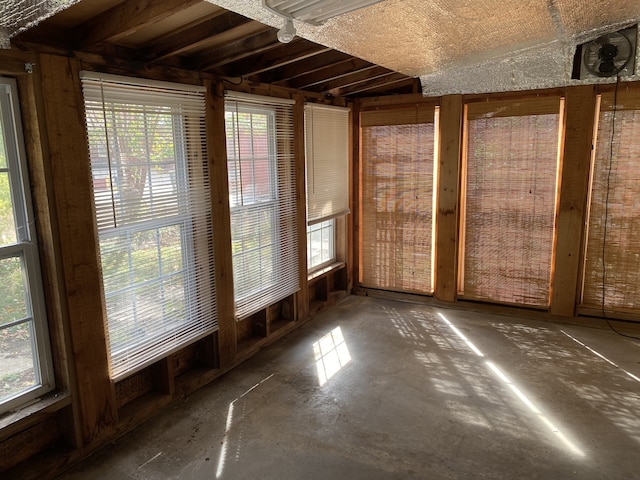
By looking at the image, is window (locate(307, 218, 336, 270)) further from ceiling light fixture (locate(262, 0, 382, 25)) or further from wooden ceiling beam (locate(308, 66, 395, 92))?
ceiling light fixture (locate(262, 0, 382, 25))

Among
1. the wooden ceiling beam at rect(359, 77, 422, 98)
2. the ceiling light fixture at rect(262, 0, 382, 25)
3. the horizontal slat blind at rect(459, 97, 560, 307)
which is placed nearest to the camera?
the ceiling light fixture at rect(262, 0, 382, 25)

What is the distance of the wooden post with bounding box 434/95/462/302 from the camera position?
4480mm

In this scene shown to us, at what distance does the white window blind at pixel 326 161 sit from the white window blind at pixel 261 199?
0.34m

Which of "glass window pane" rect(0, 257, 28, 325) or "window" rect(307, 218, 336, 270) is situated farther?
"window" rect(307, 218, 336, 270)

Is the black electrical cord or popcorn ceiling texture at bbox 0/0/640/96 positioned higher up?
popcorn ceiling texture at bbox 0/0/640/96

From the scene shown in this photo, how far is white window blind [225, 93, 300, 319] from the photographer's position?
3375 millimetres

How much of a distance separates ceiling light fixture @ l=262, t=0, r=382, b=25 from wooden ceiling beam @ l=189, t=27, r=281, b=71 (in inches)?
41.2

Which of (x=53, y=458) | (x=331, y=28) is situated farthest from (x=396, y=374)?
(x=331, y=28)

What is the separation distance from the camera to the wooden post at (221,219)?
308 centimetres

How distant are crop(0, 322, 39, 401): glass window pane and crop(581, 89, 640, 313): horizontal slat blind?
14.6 ft

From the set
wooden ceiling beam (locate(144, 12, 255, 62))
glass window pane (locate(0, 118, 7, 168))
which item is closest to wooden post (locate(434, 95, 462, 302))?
wooden ceiling beam (locate(144, 12, 255, 62))

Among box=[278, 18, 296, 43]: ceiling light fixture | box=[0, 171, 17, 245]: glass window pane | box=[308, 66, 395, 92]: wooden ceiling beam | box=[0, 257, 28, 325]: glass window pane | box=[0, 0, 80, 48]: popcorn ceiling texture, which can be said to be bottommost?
box=[0, 257, 28, 325]: glass window pane

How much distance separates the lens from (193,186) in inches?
117

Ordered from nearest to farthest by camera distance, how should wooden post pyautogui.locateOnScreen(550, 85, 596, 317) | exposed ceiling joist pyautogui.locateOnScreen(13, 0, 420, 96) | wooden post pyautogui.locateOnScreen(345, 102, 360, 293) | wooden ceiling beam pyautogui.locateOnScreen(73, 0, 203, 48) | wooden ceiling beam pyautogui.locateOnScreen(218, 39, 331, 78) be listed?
wooden ceiling beam pyautogui.locateOnScreen(73, 0, 203, 48) < exposed ceiling joist pyautogui.locateOnScreen(13, 0, 420, 96) < wooden ceiling beam pyautogui.locateOnScreen(218, 39, 331, 78) < wooden post pyautogui.locateOnScreen(550, 85, 596, 317) < wooden post pyautogui.locateOnScreen(345, 102, 360, 293)
